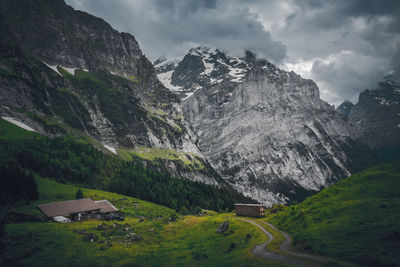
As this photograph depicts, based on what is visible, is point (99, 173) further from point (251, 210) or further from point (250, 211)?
point (251, 210)

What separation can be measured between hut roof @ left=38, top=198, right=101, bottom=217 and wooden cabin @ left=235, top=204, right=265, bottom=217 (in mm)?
44137

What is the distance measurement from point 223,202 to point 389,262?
129m

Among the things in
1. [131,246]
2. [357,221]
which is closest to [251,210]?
[131,246]

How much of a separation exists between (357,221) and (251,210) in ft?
153

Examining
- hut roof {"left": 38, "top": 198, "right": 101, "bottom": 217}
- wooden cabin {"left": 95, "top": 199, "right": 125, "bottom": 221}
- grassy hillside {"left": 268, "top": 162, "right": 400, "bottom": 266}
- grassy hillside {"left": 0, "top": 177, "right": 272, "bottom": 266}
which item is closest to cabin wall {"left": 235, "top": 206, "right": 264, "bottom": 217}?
grassy hillside {"left": 0, "top": 177, "right": 272, "bottom": 266}

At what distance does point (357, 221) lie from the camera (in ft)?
106

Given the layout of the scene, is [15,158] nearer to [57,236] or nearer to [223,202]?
[57,236]

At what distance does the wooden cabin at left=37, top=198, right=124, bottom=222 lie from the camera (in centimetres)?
6756

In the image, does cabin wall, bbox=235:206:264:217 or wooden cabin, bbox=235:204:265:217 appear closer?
cabin wall, bbox=235:206:264:217

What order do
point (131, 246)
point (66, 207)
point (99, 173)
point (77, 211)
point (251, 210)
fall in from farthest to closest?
point (99, 173), point (251, 210), point (66, 207), point (77, 211), point (131, 246)

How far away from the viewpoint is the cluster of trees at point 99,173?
115938 millimetres

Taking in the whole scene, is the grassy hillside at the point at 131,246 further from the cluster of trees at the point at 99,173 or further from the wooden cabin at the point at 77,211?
the cluster of trees at the point at 99,173

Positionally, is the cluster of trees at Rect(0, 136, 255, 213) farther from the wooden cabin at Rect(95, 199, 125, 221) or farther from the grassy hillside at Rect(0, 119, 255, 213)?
the wooden cabin at Rect(95, 199, 125, 221)

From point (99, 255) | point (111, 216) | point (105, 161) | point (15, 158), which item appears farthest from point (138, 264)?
point (105, 161)
